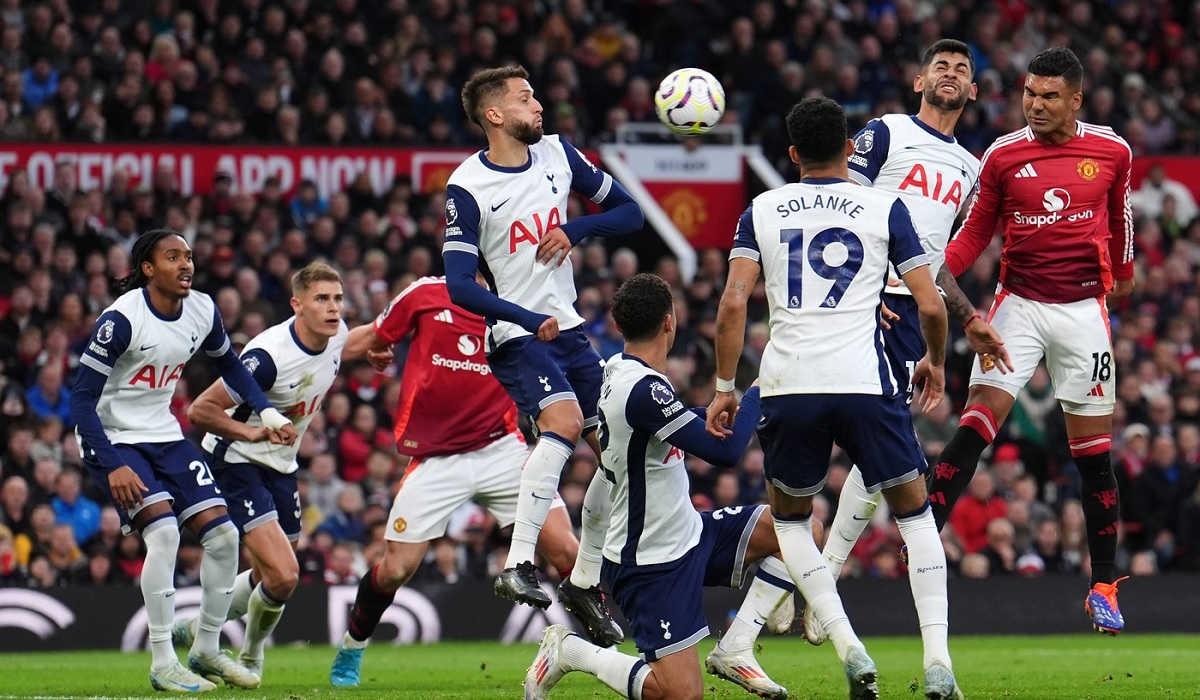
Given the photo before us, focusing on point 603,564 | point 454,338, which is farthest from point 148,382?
point 603,564

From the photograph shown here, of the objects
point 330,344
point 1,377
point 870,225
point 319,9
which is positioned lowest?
point 1,377

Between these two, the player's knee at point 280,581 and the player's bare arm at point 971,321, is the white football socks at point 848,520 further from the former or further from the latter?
the player's knee at point 280,581

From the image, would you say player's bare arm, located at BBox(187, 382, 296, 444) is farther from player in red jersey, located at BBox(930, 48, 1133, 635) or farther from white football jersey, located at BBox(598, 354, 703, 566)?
player in red jersey, located at BBox(930, 48, 1133, 635)

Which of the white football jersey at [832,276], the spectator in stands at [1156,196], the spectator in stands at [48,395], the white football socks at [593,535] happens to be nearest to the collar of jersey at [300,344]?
the white football socks at [593,535]

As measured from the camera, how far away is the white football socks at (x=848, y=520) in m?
9.11

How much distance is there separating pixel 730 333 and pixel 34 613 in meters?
8.77

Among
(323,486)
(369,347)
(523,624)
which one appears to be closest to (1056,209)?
(369,347)

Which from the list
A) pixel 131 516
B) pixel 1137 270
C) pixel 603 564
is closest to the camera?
pixel 603 564

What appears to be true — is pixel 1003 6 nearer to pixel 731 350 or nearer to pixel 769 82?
pixel 769 82

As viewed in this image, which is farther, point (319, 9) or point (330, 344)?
point (319, 9)

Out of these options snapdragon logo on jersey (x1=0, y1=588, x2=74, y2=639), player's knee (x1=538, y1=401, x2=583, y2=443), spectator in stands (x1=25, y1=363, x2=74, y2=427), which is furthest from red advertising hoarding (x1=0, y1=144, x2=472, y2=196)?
player's knee (x1=538, y1=401, x2=583, y2=443)

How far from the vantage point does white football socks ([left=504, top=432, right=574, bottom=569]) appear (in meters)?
8.94

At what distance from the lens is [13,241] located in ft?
56.6

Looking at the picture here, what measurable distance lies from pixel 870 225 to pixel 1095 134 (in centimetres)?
238
